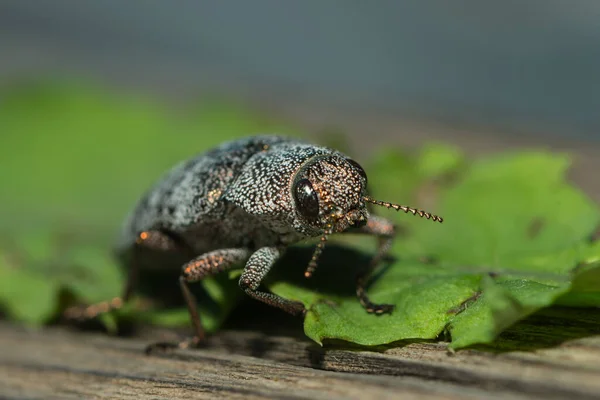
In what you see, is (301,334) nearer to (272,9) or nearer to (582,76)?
(582,76)

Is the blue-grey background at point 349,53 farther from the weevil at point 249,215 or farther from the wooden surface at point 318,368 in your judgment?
the wooden surface at point 318,368

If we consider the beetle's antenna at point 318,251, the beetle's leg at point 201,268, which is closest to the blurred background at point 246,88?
the beetle's leg at point 201,268

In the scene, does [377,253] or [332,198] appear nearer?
[332,198]

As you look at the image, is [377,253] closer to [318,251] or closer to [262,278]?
[318,251]

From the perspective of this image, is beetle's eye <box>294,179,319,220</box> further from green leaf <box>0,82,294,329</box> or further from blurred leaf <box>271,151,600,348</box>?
green leaf <box>0,82,294,329</box>

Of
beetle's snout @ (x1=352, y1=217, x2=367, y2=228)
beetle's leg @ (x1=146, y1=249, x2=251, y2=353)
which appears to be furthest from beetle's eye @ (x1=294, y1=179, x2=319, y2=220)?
beetle's leg @ (x1=146, y1=249, x2=251, y2=353)

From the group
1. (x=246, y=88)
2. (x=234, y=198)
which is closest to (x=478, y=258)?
(x=234, y=198)
